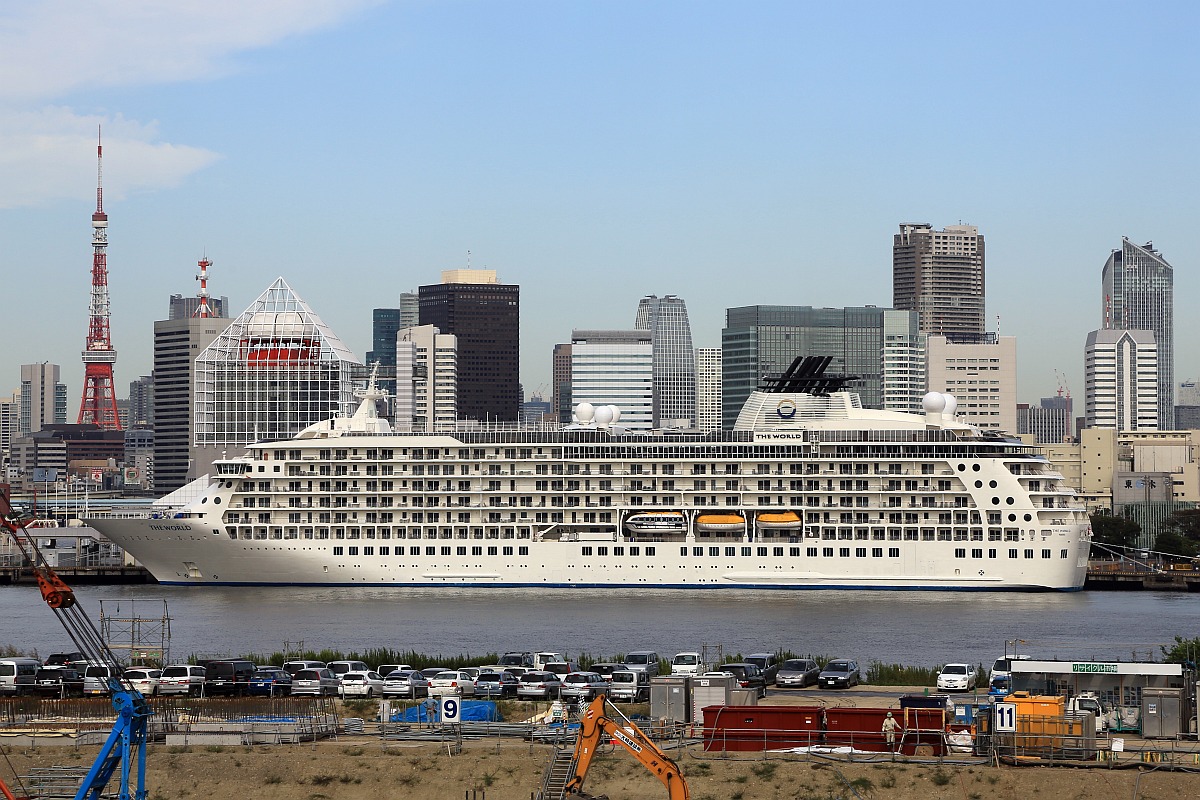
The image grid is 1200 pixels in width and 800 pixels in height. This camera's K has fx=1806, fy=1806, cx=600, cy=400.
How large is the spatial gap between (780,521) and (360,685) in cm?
A: 4436

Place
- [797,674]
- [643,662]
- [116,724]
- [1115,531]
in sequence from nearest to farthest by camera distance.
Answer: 1. [116,724]
2. [797,674]
3. [643,662]
4. [1115,531]

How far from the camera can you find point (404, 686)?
43.1 m

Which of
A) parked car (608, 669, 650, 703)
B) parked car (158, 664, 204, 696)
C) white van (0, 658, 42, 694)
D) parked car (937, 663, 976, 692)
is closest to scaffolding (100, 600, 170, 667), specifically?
parked car (158, 664, 204, 696)

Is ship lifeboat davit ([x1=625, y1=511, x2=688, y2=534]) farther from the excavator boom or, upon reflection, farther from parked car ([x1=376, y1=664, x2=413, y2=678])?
the excavator boom

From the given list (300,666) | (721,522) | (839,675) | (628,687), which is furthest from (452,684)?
(721,522)

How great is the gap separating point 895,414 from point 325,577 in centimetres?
2906

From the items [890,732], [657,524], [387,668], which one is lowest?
[387,668]

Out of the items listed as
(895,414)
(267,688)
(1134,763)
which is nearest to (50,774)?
(267,688)

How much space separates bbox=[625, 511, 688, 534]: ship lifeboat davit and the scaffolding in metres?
22.3

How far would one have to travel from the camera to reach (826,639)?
61750 mm

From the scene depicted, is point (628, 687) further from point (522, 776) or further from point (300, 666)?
point (522, 776)

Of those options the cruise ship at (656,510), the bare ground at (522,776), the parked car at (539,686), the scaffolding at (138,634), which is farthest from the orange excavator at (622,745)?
the cruise ship at (656,510)

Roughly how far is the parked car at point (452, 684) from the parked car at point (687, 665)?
5.17 m

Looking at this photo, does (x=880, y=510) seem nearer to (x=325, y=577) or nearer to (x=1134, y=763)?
(x=325, y=577)
